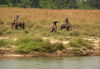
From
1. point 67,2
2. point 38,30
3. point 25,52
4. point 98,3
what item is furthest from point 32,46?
point 98,3

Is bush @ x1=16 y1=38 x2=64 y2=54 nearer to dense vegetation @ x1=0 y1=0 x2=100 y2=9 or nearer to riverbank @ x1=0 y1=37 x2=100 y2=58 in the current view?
riverbank @ x1=0 y1=37 x2=100 y2=58

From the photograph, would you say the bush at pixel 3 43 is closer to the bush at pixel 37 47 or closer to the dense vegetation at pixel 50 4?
the bush at pixel 37 47

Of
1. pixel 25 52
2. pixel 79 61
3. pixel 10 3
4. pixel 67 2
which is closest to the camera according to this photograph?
pixel 79 61

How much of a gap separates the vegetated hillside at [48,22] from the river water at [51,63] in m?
3.54

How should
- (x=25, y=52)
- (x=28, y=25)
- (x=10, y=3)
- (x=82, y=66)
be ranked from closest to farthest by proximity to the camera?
1. (x=82, y=66)
2. (x=25, y=52)
3. (x=28, y=25)
4. (x=10, y=3)

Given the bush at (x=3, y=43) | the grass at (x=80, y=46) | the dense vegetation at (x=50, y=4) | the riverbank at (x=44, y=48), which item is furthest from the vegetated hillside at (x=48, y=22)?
the dense vegetation at (x=50, y=4)

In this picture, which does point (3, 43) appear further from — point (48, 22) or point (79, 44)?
point (48, 22)

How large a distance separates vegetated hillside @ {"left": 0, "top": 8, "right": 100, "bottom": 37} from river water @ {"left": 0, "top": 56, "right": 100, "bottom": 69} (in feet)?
11.6

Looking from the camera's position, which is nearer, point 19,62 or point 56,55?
point 19,62

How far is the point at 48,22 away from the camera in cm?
3072

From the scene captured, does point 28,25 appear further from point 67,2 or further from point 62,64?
point 67,2

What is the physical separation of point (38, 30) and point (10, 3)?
2961cm

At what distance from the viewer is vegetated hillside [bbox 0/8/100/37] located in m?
25.5

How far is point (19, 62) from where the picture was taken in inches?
674
